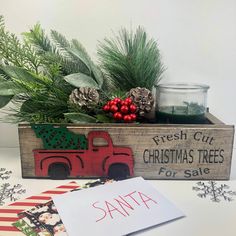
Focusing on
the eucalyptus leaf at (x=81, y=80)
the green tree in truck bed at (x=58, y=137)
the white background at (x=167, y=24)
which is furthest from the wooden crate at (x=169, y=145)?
the white background at (x=167, y=24)

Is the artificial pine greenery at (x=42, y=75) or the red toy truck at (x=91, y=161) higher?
the artificial pine greenery at (x=42, y=75)

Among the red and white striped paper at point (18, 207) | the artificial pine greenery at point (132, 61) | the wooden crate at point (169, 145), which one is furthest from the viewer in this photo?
the artificial pine greenery at point (132, 61)

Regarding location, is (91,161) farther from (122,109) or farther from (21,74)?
(21,74)

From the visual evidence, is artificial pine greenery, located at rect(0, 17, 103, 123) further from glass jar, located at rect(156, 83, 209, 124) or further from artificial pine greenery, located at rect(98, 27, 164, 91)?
glass jar, located at rect(156, 83, 209, 124)

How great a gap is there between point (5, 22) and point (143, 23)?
0.38 metres

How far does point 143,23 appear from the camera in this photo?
0.72 meters

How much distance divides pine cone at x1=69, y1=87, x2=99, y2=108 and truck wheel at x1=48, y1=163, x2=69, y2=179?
Result: 0.14 metres

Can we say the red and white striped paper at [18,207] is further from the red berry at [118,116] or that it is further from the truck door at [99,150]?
the red berry at [118,116]

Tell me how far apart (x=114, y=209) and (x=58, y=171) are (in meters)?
0.18

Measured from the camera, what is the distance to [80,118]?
0.57m

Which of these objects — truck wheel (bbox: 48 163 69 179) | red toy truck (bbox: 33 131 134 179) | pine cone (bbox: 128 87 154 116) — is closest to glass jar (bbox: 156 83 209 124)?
pine cone (bbox: 128 87 154 116)

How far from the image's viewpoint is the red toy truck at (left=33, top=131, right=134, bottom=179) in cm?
54

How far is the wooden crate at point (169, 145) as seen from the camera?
1.76 ft

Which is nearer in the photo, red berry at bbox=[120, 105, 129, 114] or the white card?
the white card
